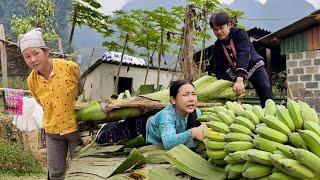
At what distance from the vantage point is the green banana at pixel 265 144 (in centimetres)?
152

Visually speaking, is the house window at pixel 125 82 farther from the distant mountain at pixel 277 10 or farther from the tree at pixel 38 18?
the distant mountain at pixel 277 10

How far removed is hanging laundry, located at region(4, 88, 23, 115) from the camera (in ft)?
28.0

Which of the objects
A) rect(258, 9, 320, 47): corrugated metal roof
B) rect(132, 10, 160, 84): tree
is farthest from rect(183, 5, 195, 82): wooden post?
rect(132, 10, 160, 84): tree

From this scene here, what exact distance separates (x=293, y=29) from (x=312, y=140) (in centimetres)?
829

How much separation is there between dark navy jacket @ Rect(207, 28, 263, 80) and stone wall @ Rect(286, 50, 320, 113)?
5906mm

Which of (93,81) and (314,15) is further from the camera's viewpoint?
(93,81)

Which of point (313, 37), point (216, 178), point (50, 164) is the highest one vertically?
point (313, 37)

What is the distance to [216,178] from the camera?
5.85 feet

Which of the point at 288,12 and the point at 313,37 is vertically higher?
the point at 288,12

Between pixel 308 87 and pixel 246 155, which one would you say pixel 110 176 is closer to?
pixel 246 155

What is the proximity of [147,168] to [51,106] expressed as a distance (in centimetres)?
124

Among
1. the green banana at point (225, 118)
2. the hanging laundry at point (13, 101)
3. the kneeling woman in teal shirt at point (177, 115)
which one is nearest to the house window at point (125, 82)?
the hanging laundry at point (13, 101)

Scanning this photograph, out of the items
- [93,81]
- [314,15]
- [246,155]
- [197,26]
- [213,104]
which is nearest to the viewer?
[246,155]

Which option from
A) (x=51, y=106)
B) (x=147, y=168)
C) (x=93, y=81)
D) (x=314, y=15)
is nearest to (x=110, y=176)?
(x=147, y=168)
